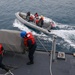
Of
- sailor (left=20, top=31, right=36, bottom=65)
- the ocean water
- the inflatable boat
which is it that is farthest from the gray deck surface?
the inflatable boat

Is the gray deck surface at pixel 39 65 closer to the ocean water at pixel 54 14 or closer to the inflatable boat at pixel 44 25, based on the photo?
the ocean water at pixel 54 14

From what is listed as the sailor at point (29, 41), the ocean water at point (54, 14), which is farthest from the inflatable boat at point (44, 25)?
the sailor at point (29, 41)

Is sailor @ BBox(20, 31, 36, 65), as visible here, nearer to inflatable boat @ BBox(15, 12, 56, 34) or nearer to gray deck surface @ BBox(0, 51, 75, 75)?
gray deck surface @ BBox(0, 51, 75, 75)

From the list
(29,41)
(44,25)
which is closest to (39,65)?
(29,41)

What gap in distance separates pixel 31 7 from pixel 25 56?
24489 mm

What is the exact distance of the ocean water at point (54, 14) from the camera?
20817mm

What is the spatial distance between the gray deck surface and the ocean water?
7.58 metres

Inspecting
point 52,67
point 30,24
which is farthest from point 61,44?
point 52,67

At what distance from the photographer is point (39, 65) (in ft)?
35.7

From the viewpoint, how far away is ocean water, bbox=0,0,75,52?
20817 millimetres

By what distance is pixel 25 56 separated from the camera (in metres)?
11.7

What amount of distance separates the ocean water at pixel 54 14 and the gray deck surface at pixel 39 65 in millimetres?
7580

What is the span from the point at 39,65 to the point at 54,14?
819 inches

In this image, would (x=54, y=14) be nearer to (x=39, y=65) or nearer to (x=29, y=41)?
(x=39, y=65)
